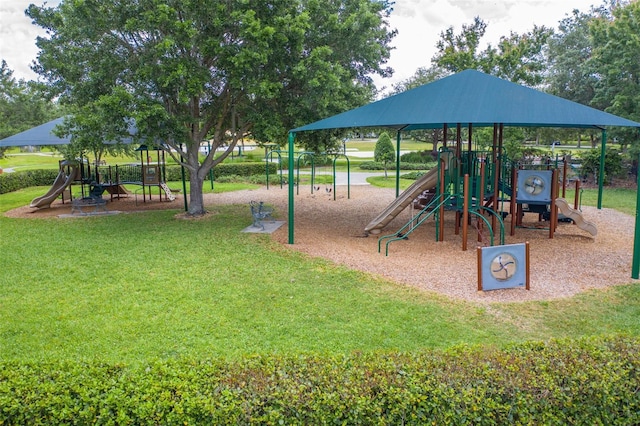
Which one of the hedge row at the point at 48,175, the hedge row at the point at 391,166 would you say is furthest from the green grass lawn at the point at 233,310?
the hedge row at the point at 391,166

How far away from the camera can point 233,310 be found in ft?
21.0

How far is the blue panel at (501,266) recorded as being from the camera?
7.12 metres

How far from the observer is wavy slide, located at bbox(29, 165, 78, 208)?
15.3m

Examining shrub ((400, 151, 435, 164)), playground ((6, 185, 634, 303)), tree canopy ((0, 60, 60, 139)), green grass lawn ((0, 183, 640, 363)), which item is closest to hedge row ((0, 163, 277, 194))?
tree canopy ((0, 60, 60, 139))

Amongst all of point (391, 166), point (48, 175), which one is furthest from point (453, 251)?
point (391, 166)

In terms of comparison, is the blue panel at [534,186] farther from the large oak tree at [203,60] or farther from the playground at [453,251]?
the large oak tree at [203,60]

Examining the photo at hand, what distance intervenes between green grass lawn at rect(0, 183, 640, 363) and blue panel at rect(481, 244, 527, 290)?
604mm

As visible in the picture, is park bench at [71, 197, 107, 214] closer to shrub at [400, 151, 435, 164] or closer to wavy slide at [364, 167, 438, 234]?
wavy slide at [364, 167, 438, 234]

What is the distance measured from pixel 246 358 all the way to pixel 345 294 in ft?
10.8

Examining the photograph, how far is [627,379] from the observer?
3520 millimetres

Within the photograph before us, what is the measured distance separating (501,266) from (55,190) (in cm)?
1411

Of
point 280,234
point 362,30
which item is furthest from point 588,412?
point 362,30

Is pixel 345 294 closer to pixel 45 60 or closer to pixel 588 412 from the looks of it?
pixel 588 412

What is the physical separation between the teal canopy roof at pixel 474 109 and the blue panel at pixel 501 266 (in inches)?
99.0
